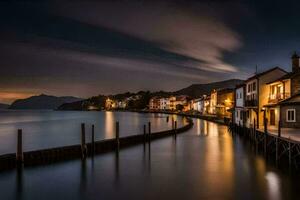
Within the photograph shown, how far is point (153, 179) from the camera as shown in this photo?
23.2m

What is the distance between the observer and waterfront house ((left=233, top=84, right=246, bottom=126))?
5550cm

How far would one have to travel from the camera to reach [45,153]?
27250 mm

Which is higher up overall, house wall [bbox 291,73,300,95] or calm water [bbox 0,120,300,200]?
house wall [bbox 291,73,300,95]

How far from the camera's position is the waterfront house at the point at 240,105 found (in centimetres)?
5550

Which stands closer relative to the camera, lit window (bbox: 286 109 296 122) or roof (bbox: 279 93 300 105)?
roof (bbox: 279 93 300 105)

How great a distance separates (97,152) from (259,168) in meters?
15.7

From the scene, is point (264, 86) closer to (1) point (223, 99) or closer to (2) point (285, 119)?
(2) point (285, 119)

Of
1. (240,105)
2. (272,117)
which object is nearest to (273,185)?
(272,117)

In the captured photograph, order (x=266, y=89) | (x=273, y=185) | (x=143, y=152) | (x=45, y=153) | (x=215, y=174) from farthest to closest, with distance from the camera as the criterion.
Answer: (x=266, y=89)
(x=143, y=152)
(x=45, y=153)
(x=215, y=174)
(x=273, y=185)

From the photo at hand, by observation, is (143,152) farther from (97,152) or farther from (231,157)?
(231,157)

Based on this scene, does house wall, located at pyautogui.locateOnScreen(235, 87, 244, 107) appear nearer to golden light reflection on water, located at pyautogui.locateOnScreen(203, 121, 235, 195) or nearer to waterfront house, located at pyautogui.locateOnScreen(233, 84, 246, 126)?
waterfront house, located at pyautogui.locateOnScreen(233, 84, 246, 126)

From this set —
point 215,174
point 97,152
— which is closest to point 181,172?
point 215,174

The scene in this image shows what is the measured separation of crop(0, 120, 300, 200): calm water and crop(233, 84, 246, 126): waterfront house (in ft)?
77.5

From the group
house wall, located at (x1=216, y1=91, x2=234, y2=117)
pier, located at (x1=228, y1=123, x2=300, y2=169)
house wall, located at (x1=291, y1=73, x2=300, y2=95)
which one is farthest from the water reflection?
house wall, located at (x1=216, y1=91, x2=234, y2=117)
